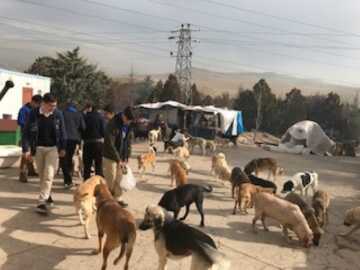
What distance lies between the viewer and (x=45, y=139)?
757 centimetres

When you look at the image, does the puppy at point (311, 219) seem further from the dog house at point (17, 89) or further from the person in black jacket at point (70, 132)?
the dog house at point (17, 89)

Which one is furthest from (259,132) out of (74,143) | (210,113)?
(74,143)

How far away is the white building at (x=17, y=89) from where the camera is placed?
17.9m

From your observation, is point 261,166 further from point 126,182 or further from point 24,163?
point 24,163

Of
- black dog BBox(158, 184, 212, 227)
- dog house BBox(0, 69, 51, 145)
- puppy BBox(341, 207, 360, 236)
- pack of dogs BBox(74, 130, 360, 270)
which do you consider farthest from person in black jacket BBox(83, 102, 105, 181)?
dog house BBox(0, 69, 51, 145)

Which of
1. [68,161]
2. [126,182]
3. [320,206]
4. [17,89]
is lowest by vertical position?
[320,206]

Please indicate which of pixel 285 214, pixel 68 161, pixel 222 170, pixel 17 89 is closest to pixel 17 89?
pixel 17 89

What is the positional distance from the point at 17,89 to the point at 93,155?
1100 cm

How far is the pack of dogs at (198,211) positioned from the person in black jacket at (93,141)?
5.12 ft

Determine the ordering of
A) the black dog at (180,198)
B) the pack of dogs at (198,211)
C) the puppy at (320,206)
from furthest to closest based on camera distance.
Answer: the puppy at (320,206)
the black dog at (180,198)
the pack of dogs at (198,211)

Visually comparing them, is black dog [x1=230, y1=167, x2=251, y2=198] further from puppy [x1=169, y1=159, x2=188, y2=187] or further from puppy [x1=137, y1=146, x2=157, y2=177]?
puppy [x1=137, y1=146, x2=157, y2=177]

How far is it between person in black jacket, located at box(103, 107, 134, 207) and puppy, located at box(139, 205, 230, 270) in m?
2.66

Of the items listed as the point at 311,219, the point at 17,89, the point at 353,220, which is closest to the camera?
the point at 311,219

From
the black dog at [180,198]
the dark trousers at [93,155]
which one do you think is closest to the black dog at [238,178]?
the black dog at [180,198]
